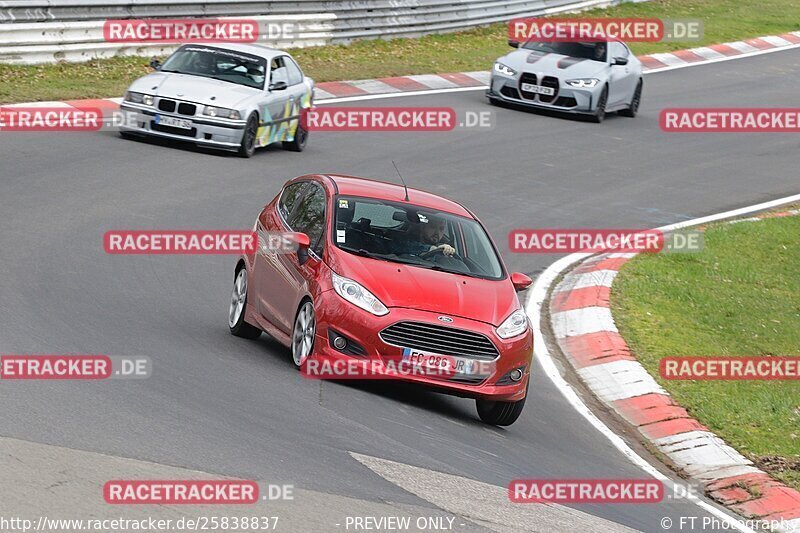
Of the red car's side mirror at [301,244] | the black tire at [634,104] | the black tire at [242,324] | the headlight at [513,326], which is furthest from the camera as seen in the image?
the black tire at [634,104]

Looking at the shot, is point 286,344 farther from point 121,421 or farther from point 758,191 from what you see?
point 758,191

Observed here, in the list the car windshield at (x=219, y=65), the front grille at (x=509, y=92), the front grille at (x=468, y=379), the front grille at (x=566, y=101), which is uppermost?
the front grille at (x=468, y=379)

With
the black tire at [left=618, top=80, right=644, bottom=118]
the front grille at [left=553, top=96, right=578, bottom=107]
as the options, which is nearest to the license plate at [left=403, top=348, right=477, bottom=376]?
the front grille at [left=553, top=96, right=578, bottom=107]

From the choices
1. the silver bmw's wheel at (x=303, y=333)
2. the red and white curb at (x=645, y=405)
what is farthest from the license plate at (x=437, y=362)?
the red and white curb at (x=645, y=405)

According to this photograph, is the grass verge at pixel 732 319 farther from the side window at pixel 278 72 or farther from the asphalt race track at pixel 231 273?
the side window at pixel 278 72

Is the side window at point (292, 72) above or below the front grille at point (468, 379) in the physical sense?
below

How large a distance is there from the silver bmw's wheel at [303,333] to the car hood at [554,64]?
1512 cm

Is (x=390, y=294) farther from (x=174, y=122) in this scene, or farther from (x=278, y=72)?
(x=278, y=72)

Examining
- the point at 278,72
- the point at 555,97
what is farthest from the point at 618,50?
the point at 278,72

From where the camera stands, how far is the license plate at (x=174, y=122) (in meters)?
18.5

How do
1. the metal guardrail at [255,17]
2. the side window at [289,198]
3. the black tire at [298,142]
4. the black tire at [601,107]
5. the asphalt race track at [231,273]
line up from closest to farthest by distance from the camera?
1. the asphalt race track at [231,273]
2. the side window at [289,198]
3. the black tire at [298,142]
4. the metal guardrail at [255,17]
5. the black tire at [601,107]

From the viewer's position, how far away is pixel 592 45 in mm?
25422

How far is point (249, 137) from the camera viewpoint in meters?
19.0

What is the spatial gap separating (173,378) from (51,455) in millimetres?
2215
